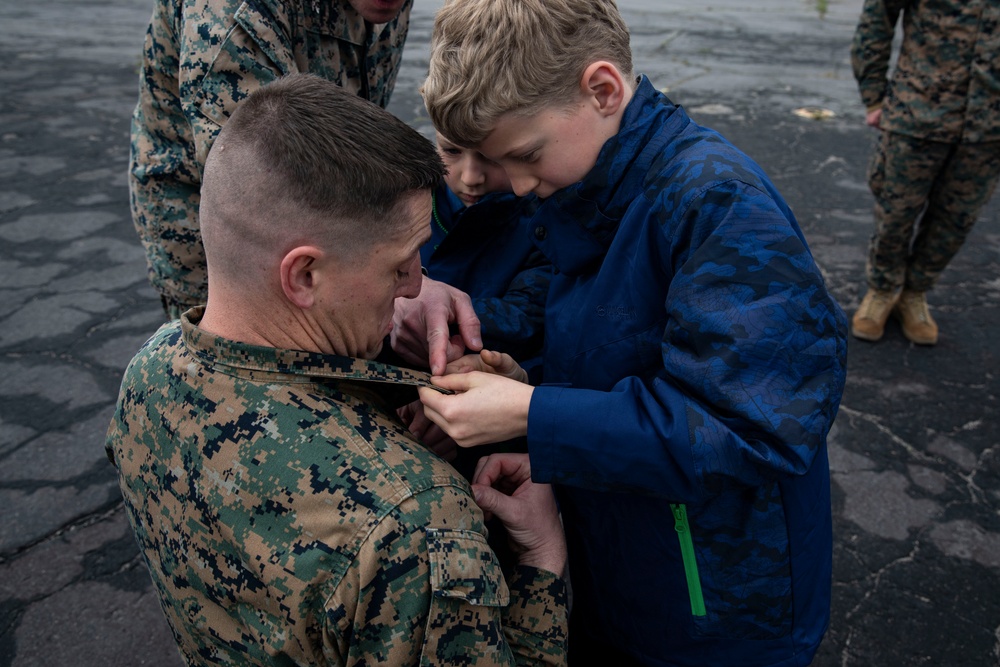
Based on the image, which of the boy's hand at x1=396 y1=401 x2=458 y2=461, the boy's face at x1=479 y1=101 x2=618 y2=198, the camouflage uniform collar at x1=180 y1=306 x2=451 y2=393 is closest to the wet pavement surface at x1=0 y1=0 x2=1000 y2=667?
the boy's hand at x1=396 y1=401 x2=458 y2=461

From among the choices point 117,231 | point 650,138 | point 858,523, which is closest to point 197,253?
point 650,138

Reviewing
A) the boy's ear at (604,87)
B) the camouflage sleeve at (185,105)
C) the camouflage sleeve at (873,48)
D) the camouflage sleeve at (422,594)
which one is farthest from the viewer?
the camouflage sleeve at (873,48)

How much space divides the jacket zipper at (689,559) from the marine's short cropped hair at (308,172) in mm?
719

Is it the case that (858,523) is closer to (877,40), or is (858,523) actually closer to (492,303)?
(492,303)

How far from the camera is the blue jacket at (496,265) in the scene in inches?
74.5

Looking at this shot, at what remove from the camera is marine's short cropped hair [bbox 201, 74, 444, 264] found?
4.18 ft

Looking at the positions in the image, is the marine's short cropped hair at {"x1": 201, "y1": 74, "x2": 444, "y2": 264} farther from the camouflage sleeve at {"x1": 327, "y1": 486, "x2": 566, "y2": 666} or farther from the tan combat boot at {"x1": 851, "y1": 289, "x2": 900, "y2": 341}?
the tan combat boot at {"x1": 851, "y1": 289, "x2": 900, "y2": 341}

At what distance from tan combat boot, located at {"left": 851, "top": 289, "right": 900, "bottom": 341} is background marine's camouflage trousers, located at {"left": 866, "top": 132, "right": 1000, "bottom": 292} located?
0.08 meters

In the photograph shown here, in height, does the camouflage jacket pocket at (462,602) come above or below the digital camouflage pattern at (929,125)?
above

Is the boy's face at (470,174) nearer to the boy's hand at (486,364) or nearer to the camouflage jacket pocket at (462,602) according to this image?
the boy's hand at (486,364)

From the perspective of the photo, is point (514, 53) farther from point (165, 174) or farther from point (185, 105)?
point (165, 174)

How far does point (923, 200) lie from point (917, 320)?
66 cm

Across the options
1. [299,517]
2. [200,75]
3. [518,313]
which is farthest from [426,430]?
[200,75]

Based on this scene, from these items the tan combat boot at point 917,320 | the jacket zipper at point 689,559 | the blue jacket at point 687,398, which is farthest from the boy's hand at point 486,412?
the tan combat boot at point 917,320
